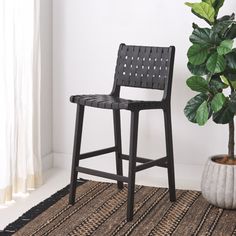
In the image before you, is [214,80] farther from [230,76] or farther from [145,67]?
[145,67]

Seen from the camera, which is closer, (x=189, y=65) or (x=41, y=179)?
(x=189, y=65)

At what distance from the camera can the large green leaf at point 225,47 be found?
8.04 ft

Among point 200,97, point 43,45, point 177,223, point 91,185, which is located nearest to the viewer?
point 177,223

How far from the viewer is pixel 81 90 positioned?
339cm

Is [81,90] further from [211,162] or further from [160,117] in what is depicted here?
[211,162]

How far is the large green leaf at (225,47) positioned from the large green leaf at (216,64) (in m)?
0.04

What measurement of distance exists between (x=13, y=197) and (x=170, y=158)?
2.95ft

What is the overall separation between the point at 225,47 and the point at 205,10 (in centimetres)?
23

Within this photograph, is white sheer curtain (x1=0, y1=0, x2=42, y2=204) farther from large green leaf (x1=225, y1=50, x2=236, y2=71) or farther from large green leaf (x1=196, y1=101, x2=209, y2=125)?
large green leaf (x1=225, y1=50, x2=236, y2=71)

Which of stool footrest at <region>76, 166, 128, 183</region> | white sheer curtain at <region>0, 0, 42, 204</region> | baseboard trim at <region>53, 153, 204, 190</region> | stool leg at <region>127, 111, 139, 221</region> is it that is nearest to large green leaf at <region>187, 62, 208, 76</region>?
stool leg at <region>127, 111, 139, 221</region>

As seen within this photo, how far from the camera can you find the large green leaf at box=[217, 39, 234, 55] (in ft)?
8.04

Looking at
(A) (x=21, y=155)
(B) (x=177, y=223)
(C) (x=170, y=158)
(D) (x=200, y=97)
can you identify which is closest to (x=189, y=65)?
(D) (x=200, y=97)

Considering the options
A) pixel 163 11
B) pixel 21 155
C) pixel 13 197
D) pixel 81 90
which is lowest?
pixel 13 197

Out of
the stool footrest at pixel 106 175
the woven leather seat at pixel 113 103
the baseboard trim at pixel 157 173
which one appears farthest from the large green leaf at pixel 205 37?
the baseboard trim at pixel 157 173
